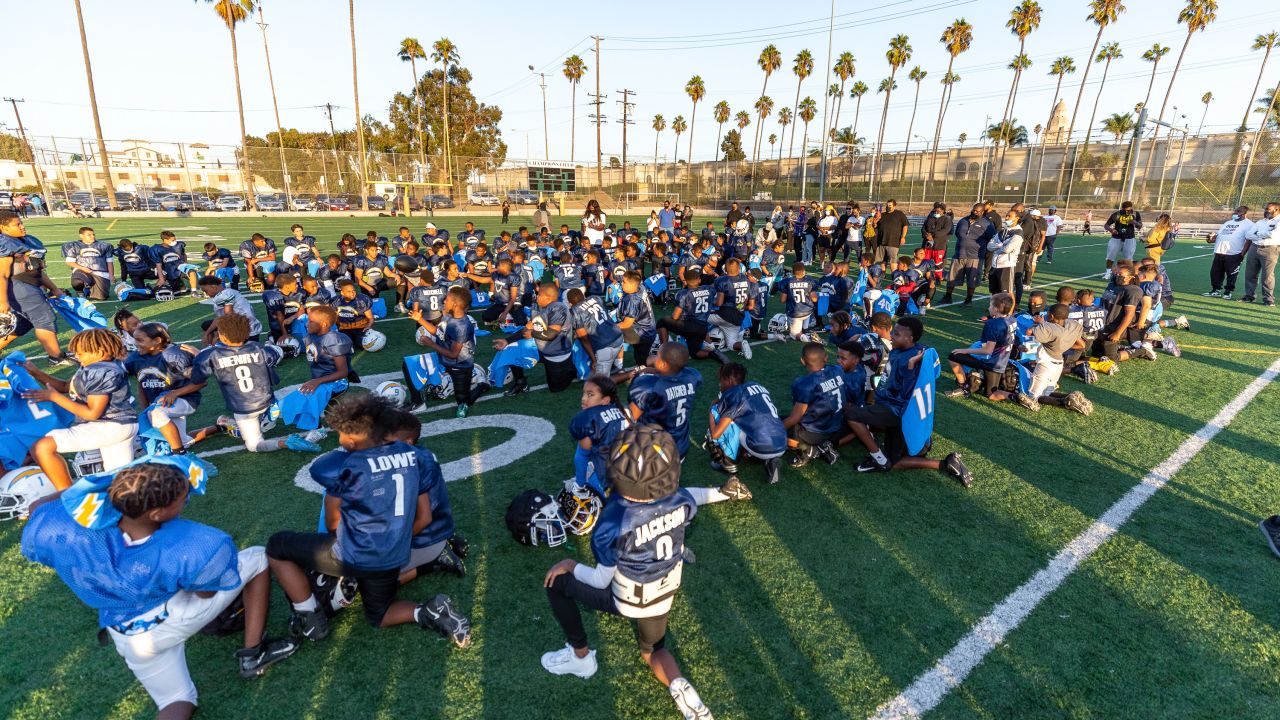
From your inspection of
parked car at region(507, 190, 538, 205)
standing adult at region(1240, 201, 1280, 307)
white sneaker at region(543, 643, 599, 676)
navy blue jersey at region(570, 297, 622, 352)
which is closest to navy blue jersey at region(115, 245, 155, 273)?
navy blue jersey at region(570, 297, 622, 352)

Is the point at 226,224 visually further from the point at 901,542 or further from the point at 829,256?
the point at 901,542

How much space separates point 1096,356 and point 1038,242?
18.1 ft

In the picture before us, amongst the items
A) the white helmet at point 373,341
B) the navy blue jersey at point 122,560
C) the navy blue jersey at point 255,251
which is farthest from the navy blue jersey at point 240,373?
the navy blue jersey at point 255,251

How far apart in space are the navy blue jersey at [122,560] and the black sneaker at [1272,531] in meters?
7.34

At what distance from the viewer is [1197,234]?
102 feet

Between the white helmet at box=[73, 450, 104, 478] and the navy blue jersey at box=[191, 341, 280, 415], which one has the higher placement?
the navy blue jersey at box=[191, 341, 280, 415]

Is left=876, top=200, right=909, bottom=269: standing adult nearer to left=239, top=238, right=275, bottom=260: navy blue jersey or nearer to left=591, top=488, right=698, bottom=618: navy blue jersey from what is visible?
left=591, top=488, right=698, bottom=618: navy blue jersey

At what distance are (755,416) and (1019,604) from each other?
2.37 meters

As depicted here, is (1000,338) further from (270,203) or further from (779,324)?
(270,203)

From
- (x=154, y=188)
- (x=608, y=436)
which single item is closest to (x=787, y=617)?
(x=608, y=436)

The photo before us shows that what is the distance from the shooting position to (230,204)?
4141 centimetres

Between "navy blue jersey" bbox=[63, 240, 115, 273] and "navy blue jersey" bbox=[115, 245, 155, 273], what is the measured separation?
1.10ft

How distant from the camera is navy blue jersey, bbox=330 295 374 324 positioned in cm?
983

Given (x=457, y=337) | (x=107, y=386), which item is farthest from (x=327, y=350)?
(x=107, y=386)
